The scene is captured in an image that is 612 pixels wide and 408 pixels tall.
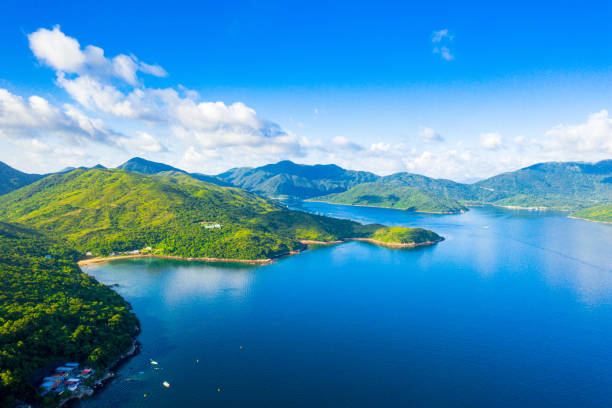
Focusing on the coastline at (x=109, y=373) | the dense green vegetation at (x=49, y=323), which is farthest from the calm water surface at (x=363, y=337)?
the dense green vegetation at (x=49, y=323)

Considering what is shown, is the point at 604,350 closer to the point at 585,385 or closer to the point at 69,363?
the point at 585,385

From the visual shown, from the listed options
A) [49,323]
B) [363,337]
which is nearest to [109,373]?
[49,323]

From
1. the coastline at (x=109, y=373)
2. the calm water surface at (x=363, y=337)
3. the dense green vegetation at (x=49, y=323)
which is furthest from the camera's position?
the calm water surface at (x=363, y=337)

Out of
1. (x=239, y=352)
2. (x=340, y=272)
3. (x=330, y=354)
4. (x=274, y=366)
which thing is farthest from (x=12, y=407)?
(x=340, y=272)

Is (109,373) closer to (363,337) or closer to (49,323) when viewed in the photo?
(49,323)

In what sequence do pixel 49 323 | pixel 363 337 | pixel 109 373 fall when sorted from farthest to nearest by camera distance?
pixel 363 337 → pixel 49 323 → pixel 109 373

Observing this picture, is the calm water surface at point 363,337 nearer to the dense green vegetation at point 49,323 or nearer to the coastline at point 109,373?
the coastline at point 109,373
